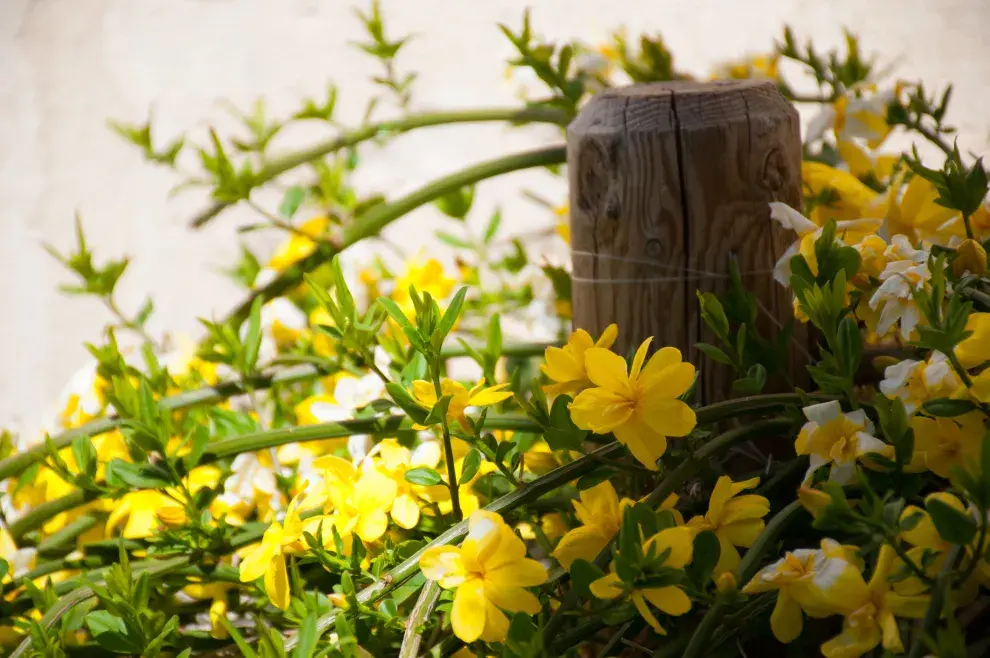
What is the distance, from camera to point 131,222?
6.48ft

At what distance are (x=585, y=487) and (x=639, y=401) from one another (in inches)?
3.1

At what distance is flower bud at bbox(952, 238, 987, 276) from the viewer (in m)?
0.58

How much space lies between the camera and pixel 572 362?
578mm


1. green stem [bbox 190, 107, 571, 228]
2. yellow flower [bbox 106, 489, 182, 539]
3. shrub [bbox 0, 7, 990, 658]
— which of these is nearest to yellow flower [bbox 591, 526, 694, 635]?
shrub [bbox 0, 7, 990, 658]

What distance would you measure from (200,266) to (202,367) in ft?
3.19

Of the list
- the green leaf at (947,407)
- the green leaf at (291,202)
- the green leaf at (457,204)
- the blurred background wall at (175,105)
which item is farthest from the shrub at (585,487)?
the blurred background wall at (175,105)

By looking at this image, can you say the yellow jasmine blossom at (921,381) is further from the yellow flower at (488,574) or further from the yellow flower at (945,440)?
the yellow flower at (488,574)

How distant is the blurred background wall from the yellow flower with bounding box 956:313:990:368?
127cm

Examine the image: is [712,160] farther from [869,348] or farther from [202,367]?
[202,367]

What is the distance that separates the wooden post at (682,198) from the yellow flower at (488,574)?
0.32 metres

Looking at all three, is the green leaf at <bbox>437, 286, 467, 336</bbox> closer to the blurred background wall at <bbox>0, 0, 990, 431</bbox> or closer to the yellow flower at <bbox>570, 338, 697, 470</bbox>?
the yellow flower at <bbox>570, 338, 697, 470</bbox>

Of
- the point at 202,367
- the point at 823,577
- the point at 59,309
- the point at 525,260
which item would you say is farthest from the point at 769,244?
the point at 59,309

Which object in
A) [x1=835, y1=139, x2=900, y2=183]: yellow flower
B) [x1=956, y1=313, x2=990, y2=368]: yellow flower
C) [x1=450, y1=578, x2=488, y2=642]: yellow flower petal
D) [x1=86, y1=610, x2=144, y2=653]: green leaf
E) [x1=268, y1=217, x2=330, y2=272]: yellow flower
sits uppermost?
[x1=835, y1=139, x2=900, y2=183]: yellow flower

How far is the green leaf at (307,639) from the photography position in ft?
1.61
